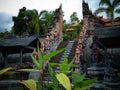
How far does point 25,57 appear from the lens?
2577cm

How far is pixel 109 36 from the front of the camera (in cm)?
1316

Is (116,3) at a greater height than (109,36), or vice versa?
(116,3)

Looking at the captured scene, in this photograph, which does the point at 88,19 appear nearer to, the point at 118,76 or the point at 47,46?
the point at 47,46

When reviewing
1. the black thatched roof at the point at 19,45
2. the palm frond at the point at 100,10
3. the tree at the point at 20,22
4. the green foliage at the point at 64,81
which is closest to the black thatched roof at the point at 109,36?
the black thatched roof at the point at 19,45

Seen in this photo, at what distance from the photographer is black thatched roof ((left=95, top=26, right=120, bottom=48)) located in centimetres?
1316

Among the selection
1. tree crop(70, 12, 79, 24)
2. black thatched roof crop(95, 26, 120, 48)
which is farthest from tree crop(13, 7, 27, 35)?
black thatched roof crop(95, 26, 120, 48)

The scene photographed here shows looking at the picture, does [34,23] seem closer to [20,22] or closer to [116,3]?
[20,22]

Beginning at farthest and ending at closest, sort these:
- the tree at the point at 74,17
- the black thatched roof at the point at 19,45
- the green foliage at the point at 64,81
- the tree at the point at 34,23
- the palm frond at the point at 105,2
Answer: the tree at the point at 74,17
the tree at the point at 34,23
the palm frond at the point at 105,2
the black thatched roof at the point at 19,45
the green foliage at the point at 64,81

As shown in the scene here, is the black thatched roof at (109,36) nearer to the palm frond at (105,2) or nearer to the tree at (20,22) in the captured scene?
the palm frond at (105,2)

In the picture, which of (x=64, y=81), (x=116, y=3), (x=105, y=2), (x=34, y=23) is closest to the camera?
(x=64, y=81)

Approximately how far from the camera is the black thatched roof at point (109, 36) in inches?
518

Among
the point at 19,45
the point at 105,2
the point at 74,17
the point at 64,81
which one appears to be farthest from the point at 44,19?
the point at 64,81

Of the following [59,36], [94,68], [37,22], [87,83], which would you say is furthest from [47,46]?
[37,22]

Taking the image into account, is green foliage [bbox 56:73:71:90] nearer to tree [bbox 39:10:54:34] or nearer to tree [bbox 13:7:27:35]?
tree [bbox 39:10:54:34]
